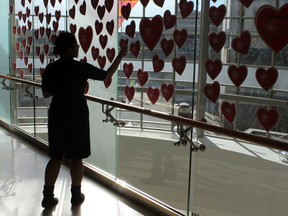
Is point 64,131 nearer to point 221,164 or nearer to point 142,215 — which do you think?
point 142,215

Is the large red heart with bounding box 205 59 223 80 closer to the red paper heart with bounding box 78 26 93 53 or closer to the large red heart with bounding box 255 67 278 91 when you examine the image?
the large red heart with bounding box 255 67 278 91

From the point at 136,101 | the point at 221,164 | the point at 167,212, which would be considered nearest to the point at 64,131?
the point at 136,101

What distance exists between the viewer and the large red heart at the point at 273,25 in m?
2.04

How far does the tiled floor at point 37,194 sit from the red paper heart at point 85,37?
129cm

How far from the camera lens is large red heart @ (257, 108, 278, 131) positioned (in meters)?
2.25

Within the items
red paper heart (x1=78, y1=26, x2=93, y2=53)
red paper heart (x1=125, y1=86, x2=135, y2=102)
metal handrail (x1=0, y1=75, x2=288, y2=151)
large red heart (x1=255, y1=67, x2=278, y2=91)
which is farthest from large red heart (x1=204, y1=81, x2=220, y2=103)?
red paper heart (x1=78, y1=26, x2=93, y2=53)

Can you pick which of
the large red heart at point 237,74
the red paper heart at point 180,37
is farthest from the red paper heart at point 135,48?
the large red heart at point 237,74

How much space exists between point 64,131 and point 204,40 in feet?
4.04

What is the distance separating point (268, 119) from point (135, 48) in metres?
1.28

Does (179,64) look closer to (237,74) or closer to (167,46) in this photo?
(167,46)

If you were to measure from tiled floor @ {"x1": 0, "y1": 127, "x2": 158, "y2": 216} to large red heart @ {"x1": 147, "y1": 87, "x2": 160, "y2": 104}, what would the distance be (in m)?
0.89

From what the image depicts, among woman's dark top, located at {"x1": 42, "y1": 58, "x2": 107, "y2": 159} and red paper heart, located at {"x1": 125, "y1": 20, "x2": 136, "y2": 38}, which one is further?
red paper heart, located at {"x1": 125, "y1": 20, "x2": 136, "y2": 38}

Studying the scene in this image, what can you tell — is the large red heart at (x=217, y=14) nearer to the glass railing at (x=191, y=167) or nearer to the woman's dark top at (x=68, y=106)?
the glass railing at (x=191, y=167)

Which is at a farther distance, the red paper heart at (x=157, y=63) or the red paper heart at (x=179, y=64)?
the red paper heart at (x=157, y=63)
